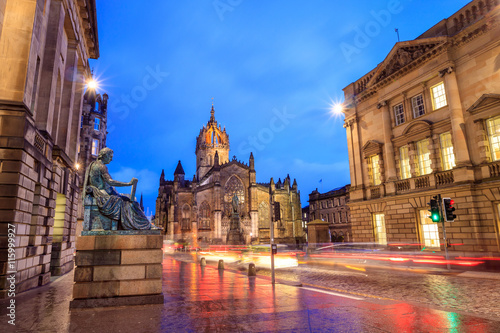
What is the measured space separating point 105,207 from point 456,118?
17.4m

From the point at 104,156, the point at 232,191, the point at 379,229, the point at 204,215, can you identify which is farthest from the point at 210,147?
the point at 104,156

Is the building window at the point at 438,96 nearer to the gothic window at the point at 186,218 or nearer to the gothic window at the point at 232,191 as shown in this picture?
the gothic window at the point at 232,191

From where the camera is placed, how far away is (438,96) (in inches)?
690

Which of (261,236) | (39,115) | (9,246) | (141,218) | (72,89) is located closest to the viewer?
(141,218)

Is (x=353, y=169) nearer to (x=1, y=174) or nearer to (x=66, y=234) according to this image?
(x=66, y=234)

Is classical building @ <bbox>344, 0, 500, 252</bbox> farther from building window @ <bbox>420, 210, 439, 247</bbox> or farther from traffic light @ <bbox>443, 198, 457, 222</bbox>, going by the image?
traffic light @ <bbox>443, 198, 457, 222</bbox>

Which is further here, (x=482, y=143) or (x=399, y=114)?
(x=399, y=114)

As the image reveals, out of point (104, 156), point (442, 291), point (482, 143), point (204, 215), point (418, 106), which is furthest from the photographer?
point (204, 215)

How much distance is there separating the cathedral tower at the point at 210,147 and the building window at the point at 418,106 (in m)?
59.6

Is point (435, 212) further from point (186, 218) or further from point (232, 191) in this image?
point (186, 218)

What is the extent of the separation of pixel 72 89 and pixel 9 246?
1018cm

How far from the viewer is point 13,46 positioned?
9711 mm

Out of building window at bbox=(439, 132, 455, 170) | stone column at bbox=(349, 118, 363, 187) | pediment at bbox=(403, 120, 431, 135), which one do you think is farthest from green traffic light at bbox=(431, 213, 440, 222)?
stone column at bbox=(349, 118, 363, 187)

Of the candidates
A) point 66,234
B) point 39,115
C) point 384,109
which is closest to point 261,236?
point 384,109
